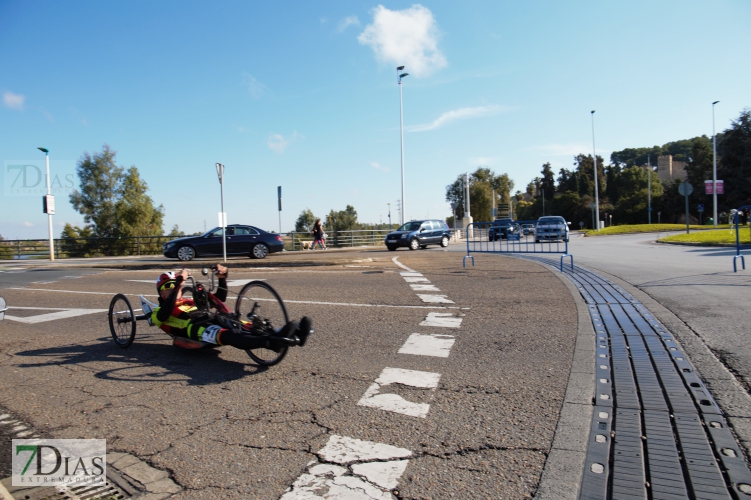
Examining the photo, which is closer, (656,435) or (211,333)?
(656,435)

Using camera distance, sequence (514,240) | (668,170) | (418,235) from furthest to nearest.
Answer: (668,170) → (418,235) → (514,240)

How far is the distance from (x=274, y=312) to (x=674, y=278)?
8.89m

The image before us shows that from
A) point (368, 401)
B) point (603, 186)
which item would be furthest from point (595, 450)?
point (603, 186)

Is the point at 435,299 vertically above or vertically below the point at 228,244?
below

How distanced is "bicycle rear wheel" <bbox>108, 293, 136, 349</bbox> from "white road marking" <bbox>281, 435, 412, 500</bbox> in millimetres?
3538

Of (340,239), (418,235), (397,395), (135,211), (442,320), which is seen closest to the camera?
(397,395)

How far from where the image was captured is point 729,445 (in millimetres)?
2879

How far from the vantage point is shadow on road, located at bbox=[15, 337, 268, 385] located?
4621 millimetres

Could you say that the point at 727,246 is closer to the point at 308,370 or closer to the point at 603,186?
the point at 308,370

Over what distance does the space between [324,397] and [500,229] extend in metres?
14.5

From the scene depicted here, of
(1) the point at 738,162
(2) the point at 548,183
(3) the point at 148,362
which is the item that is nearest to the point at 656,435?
(3) the point at 148,362

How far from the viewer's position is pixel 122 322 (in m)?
5.71

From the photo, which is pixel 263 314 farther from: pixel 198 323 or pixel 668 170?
pixel 668 170

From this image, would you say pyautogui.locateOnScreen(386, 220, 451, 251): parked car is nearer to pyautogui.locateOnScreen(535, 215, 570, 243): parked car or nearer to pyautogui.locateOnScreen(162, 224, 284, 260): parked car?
pyautogui.locateOnScreen(162, 224, 284, 260): parked car
